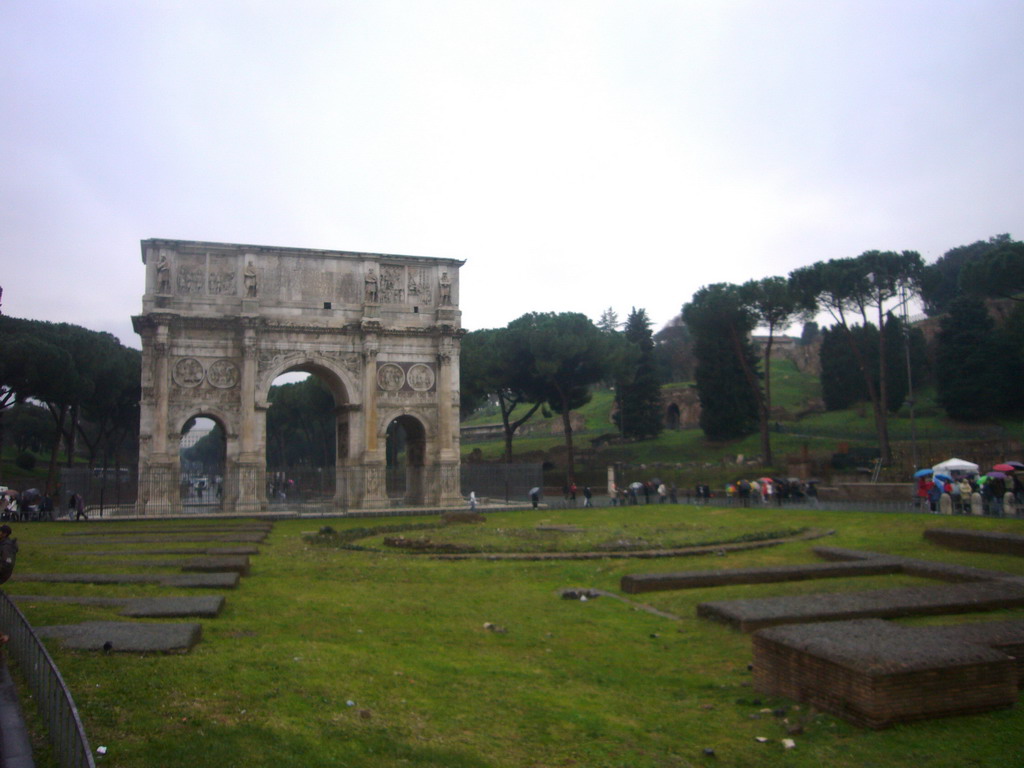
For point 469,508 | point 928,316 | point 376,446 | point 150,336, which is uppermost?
point 928,316

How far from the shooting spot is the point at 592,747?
5602 millimetres

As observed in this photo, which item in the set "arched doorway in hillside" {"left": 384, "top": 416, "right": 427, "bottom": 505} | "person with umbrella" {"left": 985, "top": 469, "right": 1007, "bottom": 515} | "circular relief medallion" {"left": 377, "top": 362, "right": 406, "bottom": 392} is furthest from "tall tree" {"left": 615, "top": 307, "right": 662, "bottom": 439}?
"person with umbrella" {"left": 985, "top": 469, "right": 1007, "bottom": 515}

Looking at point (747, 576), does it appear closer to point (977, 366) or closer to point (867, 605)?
point (867, 605)

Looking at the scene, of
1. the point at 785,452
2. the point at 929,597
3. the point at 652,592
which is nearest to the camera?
the point at 929,597

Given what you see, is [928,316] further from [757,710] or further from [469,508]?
[757,710]

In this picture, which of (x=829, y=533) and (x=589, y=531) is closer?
(x=829, y=533)

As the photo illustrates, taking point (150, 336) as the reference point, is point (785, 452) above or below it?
below

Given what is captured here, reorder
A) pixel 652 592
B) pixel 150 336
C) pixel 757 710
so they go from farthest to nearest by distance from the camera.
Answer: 1. pixel 150 336
2. pixel 652 592
3. pixel 757 710

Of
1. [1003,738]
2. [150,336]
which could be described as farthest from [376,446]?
[1003,738]

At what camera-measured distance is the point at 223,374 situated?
110ft

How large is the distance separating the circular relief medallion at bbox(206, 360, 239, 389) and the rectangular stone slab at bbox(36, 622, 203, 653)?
87.8 ft

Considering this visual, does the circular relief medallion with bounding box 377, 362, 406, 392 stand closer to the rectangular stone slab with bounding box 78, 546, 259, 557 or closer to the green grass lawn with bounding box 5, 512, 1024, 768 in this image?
the rectangular stone slab with bounding box 78, 546, 259, 557

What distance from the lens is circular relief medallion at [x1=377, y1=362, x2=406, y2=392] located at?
35594mm

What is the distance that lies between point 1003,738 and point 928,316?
255 feet
